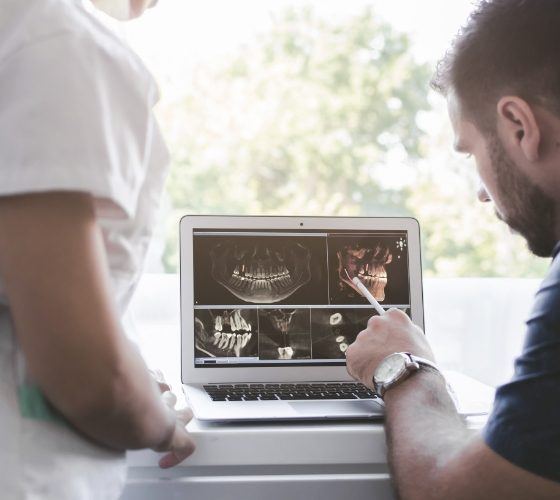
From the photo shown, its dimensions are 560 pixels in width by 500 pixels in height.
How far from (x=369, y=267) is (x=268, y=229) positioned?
21cm

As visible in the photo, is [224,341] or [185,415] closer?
[185,415]

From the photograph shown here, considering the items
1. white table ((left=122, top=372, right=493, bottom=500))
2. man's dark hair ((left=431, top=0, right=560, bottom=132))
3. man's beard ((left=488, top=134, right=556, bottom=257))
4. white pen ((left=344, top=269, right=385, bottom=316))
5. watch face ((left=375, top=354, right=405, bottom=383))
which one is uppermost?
man's dark hair ((left=431, top=0, right=560, bottom=132))

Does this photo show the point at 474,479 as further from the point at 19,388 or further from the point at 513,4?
the point at 513,4

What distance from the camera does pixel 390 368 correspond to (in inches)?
44.9

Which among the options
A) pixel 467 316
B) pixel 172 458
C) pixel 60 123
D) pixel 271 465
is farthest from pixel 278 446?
pixel 467 316

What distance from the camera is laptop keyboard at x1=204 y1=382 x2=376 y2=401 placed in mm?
1277

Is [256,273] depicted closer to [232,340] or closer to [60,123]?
[232,340]

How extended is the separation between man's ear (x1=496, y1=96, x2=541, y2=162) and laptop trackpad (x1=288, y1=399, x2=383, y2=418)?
0.43m

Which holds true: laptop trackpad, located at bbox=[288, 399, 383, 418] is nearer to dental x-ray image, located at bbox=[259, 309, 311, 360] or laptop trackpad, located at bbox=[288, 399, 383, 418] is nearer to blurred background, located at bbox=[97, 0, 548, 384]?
dental x-ray image, located at bbox=[259, 309, 311, 360]

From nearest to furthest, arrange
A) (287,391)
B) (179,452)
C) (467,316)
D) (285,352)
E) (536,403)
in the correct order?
(536,403)
(179,452)
(287,391)
(285,352)
(467,316)

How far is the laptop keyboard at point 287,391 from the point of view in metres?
1.28

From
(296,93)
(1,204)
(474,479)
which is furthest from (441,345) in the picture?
(296,93)

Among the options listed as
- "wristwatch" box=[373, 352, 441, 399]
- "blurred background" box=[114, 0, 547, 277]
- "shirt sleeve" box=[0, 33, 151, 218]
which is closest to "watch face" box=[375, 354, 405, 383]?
"wristwatch" box=[373, 352, 441, 399]

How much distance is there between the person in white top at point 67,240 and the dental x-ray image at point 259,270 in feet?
2.29
